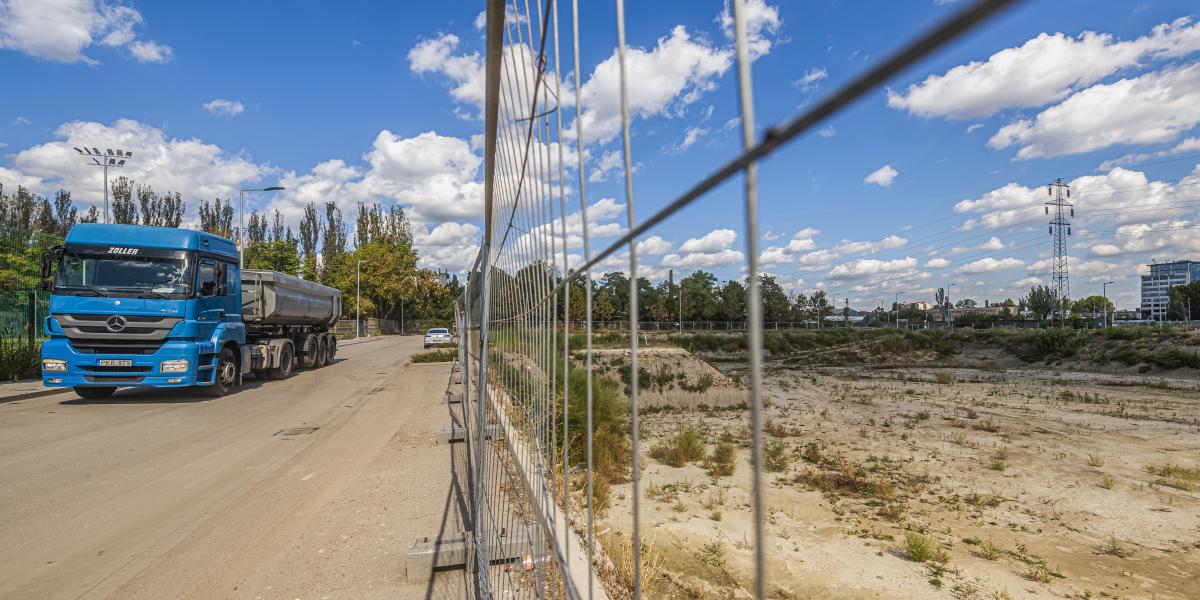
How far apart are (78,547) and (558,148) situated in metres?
4.94

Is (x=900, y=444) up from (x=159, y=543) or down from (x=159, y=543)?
down

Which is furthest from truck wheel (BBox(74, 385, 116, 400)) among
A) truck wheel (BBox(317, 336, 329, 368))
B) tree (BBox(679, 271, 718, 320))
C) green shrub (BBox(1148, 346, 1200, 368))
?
green shrub (BBox(1148, 346, 1200, 368))

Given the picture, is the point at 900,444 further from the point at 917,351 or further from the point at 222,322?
the point at 917,351

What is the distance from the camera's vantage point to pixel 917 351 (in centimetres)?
4178

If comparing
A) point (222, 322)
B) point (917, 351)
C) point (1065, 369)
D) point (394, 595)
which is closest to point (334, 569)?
point (394, 595)

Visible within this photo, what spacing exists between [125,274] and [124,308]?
595mm

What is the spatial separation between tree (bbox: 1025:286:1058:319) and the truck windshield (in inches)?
2635

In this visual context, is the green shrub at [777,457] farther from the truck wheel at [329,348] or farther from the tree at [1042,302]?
the tree at [1042,302]

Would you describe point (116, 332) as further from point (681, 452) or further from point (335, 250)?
point (335, 250)

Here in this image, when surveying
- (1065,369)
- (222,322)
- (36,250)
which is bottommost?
(1065,369)

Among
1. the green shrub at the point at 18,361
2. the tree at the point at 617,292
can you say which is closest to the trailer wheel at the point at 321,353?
the green shrub at the point at 18,361

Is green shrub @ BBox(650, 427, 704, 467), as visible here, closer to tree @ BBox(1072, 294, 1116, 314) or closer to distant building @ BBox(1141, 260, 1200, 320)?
tree @ BBox(1072, 294, 1116, 314)

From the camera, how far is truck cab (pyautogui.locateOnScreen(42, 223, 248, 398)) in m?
10.2

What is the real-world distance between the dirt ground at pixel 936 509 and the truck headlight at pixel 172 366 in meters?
8.22
